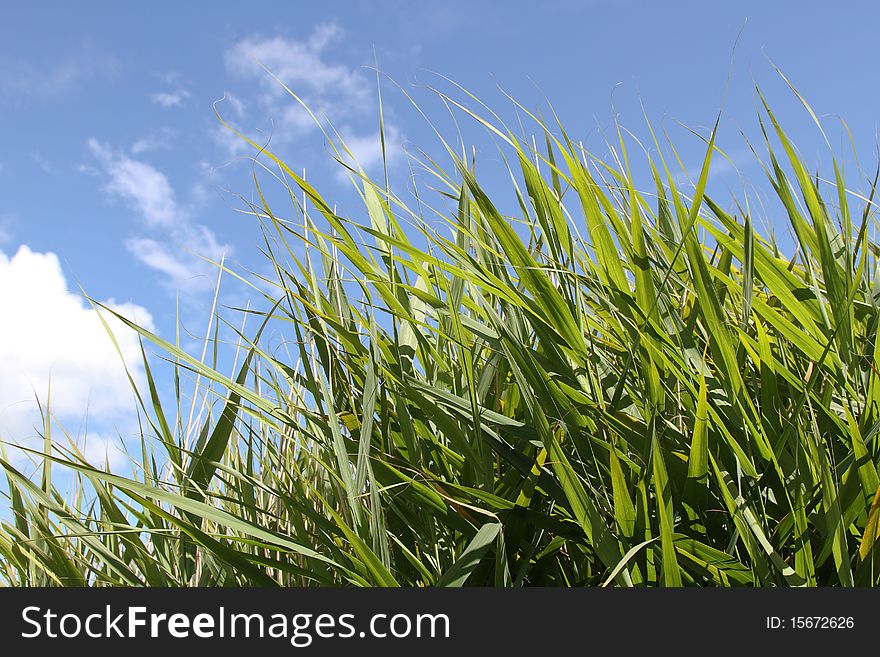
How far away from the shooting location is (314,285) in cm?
77

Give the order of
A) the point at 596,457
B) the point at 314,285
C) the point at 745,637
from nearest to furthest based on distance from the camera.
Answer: the point at 745,637, the point at 596,457, the point at 314,285

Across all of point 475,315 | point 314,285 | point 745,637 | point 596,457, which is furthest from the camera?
point 475,315

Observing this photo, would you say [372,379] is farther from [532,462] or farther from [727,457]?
[727,457]

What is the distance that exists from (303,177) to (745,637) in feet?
2.04

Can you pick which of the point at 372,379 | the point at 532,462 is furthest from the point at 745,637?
the point at 372,379

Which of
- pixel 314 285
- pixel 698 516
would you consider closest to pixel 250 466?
pixel 314 285

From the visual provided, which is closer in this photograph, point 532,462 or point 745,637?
point 745,637

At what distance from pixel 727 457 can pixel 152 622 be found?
21.1 inches

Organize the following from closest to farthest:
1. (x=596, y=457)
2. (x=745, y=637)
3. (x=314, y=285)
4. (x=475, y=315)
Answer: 1. (x=745, y=637)
2. (x=596, y=457)
3. (x=314, y=285)
4. (x=475, y=315)

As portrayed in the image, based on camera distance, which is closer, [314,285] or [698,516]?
[698,516]

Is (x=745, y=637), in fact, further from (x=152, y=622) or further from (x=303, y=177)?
(x=303, y=177)

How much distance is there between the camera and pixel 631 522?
1.90 ft

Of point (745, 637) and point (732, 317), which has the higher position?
point (732, 317)

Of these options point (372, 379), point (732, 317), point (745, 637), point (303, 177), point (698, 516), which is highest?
point (303, 177)
